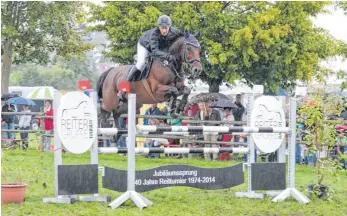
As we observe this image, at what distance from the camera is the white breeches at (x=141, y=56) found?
10.2 metres

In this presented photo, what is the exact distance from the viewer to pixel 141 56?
10320 mm

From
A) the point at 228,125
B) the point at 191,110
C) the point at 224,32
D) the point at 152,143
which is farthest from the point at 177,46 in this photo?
the point at 224,32

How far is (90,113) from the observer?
7371 mm

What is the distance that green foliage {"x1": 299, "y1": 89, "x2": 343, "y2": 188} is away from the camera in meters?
8.18

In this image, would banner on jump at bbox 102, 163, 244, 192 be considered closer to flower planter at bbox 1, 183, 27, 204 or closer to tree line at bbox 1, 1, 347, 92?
flower planter at bbox 1, 183, 27, 204

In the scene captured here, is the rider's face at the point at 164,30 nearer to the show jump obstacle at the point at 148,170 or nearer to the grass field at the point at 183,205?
the show jump obstacle at the point at 148,170

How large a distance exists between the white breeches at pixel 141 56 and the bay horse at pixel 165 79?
16 centimetres

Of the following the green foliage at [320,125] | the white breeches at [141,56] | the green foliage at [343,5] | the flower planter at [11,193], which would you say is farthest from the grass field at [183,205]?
the green foliage at [343,5]

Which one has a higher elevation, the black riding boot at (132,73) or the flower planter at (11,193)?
the black riding boot at (132,73)

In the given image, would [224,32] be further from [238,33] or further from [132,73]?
[132,73]

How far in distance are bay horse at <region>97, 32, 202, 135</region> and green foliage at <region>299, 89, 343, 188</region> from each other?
1713 mm

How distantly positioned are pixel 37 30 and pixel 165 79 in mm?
14142

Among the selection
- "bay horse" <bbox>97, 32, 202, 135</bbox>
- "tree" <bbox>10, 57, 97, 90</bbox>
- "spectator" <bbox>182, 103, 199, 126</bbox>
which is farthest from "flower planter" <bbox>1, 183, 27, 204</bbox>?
"tree" <bbox>10, 57, 97, 90</bbox>

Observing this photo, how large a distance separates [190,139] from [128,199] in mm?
7007
